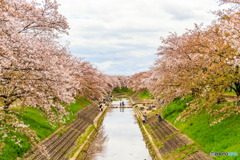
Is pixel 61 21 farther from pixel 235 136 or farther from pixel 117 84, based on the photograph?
pixel 117 84

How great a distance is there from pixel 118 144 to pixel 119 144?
134mm

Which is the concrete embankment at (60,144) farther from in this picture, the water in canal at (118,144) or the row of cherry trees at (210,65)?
the row of cherry trees at (210,65)

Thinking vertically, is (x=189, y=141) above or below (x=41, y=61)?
below

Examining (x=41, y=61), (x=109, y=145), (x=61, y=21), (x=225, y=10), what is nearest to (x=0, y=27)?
(x=41, y=61)

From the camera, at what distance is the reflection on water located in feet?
Result: 69.5

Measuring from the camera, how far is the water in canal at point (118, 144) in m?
21.2

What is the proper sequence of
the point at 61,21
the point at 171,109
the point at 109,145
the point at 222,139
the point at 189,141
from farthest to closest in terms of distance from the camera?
1. the point at 171,109
2. the point at 109,145
3. the point at 189,141
4. the point at 222,139
5. the point at 61,21

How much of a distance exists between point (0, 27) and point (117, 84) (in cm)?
11152

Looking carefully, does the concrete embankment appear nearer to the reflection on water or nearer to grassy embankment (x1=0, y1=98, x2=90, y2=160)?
grassy embankment (x1=0, y1=98, x2=90, y2=160)

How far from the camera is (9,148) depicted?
42.1ft

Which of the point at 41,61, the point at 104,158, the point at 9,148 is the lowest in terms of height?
the point at 104,158

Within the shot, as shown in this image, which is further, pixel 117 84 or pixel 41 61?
pixel 117 84

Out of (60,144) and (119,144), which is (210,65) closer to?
(60,144)

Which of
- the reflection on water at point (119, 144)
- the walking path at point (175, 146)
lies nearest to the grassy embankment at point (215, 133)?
the walking path at point (175, 146)
